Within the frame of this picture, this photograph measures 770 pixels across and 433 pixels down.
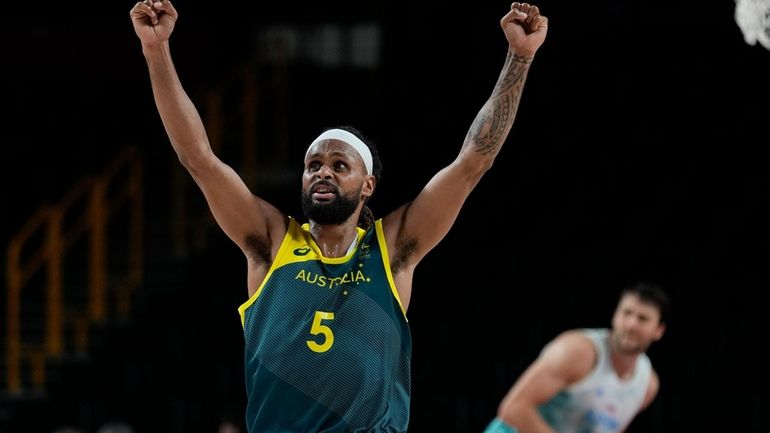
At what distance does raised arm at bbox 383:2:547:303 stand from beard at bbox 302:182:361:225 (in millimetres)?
188

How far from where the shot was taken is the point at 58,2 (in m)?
14.9

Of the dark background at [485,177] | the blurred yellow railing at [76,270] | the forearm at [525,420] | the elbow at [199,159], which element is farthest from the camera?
the blurred yellow railing at [76,270]

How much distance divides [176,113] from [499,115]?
112cm

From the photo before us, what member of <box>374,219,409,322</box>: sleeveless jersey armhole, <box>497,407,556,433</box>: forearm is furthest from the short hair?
<box>374,219,409,322</box>: sleeveless jersey armhole

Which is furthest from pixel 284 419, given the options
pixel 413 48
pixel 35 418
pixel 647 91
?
pixel 413 48

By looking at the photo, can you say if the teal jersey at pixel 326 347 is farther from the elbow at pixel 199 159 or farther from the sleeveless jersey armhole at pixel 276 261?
the elbow at pixel 199 159

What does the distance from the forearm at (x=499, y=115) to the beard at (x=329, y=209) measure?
472 millimetres

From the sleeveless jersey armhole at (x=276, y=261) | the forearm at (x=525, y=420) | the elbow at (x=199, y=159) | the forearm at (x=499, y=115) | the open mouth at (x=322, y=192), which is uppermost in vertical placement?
the forearm at (x=499, y=115)

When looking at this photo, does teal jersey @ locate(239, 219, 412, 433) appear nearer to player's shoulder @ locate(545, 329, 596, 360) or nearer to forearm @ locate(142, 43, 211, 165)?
forearm @ locate(142, 43, 211, 165)

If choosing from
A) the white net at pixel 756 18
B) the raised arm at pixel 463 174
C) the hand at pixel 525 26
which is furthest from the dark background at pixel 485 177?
the white net at pixel 756 18

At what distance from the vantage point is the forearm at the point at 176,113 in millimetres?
4695

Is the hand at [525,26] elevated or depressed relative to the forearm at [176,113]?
elevated

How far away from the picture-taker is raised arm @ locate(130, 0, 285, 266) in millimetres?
4699

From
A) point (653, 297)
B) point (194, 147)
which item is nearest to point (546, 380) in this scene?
point (653, 297)
